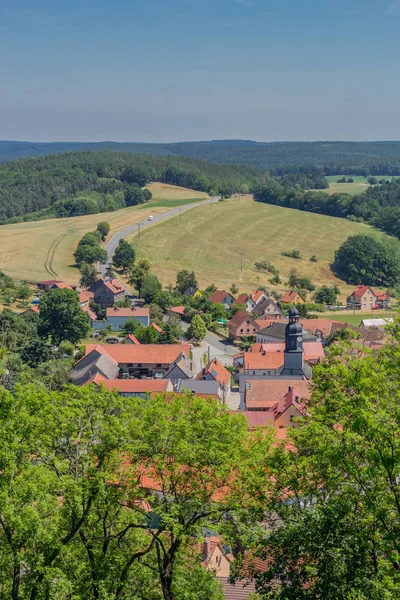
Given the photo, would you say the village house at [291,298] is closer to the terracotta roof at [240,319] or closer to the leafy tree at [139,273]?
the terracotta roof at [240,319]

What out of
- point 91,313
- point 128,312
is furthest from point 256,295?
point 91,313

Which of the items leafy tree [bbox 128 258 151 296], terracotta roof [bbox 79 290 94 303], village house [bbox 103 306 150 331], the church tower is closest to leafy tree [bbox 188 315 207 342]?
village house [bbox 103 306 150 331]

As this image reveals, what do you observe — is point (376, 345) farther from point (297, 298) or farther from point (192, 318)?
point (297, 298)

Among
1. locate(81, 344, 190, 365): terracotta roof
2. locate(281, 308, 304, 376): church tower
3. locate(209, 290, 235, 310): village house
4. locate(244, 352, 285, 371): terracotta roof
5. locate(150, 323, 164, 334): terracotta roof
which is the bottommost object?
locate(209, 290, 235, 310): village house

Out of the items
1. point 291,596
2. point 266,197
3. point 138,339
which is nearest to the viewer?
point 291,596

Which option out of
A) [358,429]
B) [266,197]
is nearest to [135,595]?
[358,429]

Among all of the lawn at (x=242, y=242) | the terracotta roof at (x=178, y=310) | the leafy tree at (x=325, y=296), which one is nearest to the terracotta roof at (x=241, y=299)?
the terracotta roof at (x=178, y=310)

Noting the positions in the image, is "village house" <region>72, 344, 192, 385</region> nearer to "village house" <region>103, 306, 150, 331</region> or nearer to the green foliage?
"village house" <region>103, 306, 150, 331</region>
